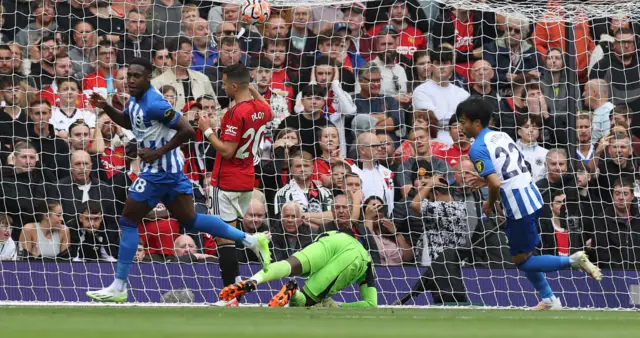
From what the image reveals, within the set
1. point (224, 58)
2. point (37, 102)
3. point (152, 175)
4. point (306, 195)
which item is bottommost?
point (306, 195)

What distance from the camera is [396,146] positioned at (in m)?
11.4

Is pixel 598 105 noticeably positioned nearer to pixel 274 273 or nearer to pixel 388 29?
pixel 388 29

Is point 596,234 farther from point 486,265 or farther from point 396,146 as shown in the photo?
point 396,146

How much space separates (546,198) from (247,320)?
5.80 meters

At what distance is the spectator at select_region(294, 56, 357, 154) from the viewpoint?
11406 millimetres

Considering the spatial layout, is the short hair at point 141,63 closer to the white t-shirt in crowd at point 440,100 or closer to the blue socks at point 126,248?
the blue socks at point 126,248

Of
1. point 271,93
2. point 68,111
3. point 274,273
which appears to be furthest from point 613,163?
point 68,111

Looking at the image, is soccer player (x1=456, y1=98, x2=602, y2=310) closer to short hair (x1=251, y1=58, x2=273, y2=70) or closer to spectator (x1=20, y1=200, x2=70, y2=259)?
short hair (x1=251, y1=58, x2=273, y2=70)

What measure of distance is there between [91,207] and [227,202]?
1.77 metres

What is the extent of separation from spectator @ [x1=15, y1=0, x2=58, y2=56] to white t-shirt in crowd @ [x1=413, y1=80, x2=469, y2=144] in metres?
3.88

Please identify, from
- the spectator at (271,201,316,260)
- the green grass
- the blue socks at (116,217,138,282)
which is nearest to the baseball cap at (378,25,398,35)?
the spectator at (271,201,316,260)

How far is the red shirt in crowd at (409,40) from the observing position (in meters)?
11.9

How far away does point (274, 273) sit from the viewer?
8.09m

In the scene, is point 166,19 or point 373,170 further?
point 166,19
